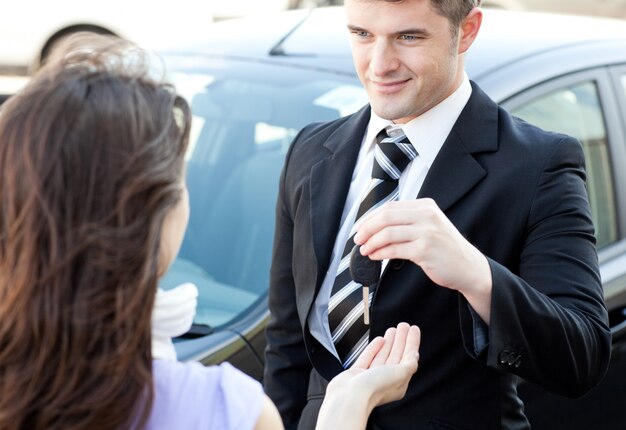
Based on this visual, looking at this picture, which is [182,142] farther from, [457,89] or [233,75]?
[233,75]

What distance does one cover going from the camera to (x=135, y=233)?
147 cm

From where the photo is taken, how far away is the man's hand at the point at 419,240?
1956 millimetres

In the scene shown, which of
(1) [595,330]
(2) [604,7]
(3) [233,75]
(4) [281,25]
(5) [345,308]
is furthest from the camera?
(2) [604,7]

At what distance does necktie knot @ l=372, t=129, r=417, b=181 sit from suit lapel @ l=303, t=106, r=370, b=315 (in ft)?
0.31

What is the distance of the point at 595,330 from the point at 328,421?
2.15 feet

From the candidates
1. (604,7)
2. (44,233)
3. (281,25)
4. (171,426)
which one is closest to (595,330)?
(171,426)

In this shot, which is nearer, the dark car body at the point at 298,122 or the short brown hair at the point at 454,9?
the short brown hair at the point at 454,9

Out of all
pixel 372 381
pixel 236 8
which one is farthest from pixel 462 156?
pixel 236 8

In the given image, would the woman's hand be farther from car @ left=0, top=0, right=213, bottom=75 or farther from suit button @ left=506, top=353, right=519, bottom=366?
car @ left=0, top=0, right=213, bottom=75

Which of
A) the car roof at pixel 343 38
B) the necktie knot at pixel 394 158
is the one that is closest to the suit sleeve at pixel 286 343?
the necktie knot at pixel 394 158

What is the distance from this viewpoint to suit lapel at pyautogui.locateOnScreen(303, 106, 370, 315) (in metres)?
2.40

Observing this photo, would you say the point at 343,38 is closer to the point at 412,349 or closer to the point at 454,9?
the point at 454,9

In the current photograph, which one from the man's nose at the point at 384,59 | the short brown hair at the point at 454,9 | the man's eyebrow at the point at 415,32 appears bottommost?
the man's nose at the point at 384,59

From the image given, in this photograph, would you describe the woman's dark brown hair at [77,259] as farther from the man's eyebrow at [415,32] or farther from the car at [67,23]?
the car at [67,23]
